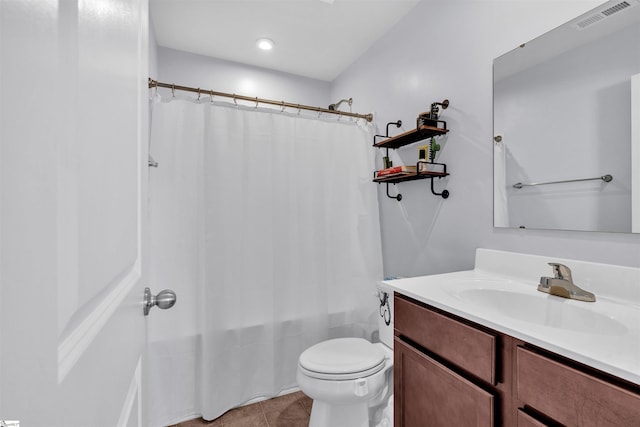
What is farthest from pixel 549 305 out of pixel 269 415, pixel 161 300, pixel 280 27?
pixel 280 27

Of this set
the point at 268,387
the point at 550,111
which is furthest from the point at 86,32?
the point at 268,387

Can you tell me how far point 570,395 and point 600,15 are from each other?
125 cm

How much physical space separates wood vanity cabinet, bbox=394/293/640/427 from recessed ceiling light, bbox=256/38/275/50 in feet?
6.84

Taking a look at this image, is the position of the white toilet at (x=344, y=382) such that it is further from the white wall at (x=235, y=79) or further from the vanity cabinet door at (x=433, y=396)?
the white wall at (x=235, y=79)

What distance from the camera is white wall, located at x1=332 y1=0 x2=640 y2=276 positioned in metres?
1.18

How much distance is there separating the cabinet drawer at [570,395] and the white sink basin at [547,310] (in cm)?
30

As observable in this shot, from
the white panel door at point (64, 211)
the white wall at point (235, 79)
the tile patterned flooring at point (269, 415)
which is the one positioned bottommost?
the tile patterned flooring at point (269, 415)

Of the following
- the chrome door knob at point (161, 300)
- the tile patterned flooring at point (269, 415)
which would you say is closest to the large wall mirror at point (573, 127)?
the chrome door knob at point (161, 300)

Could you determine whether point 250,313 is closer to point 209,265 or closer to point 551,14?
point 209,265

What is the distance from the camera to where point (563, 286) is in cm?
100

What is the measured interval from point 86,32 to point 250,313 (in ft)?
5.70

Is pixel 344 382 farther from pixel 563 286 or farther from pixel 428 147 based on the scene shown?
pixel 428 147

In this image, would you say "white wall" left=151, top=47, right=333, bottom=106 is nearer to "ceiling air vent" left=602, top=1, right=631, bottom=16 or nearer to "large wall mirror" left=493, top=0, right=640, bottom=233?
"large wall mirror" left=493, top=0, right=640, bottom=233

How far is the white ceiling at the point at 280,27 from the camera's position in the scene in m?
1.87
